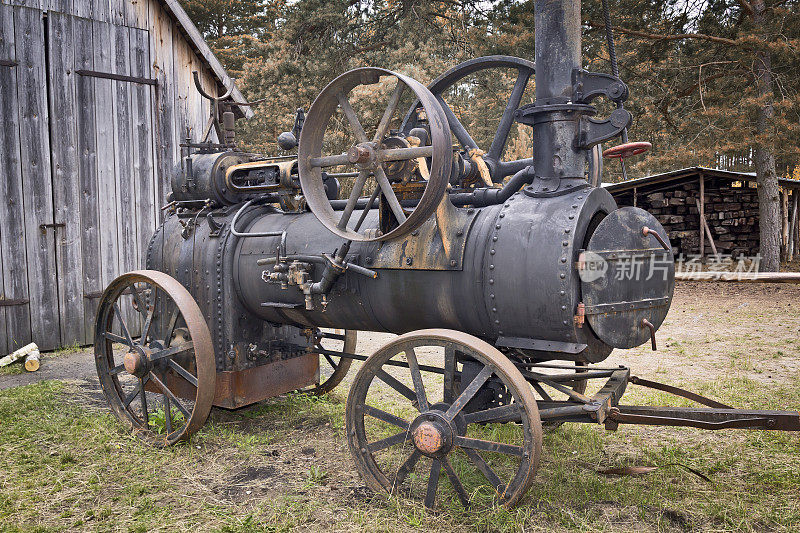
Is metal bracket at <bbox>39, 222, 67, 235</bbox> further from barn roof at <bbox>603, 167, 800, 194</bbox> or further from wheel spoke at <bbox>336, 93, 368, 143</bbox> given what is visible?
barn roof at <bbox>603, 167, 800, 194</bbox>

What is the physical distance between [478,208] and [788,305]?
29.8 feet

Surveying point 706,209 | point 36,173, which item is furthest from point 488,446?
point 706,209

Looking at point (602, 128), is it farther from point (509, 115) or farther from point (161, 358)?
point (161, 358)

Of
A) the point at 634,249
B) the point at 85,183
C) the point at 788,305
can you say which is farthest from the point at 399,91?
the point at 788,305

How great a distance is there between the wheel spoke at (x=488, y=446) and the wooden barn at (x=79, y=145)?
5.77m

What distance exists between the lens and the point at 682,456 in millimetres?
4246

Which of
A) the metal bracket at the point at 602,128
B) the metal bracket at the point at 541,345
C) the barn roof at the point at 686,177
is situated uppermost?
the barn roof at the point at 686,177

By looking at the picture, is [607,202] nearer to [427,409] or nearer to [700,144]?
[427,409]

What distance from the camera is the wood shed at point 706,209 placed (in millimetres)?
16516

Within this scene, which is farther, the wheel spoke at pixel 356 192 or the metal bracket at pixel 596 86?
the wheel spoke at pixel 356 192

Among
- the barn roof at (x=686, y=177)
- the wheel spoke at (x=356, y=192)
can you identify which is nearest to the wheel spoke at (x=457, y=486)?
the wheel spoke at (x=356, y=192)

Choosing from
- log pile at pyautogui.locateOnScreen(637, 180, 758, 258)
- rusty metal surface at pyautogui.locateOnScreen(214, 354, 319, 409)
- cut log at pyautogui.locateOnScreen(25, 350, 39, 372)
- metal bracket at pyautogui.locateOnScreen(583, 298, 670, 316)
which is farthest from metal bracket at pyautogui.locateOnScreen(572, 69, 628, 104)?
log pile at pyautogui.locateOnScreen(637, 180, 758, 258)

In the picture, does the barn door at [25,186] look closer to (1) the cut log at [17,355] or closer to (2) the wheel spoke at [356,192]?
(1) the cut log at [17,355]

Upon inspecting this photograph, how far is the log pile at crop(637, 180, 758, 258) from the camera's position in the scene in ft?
54.4
